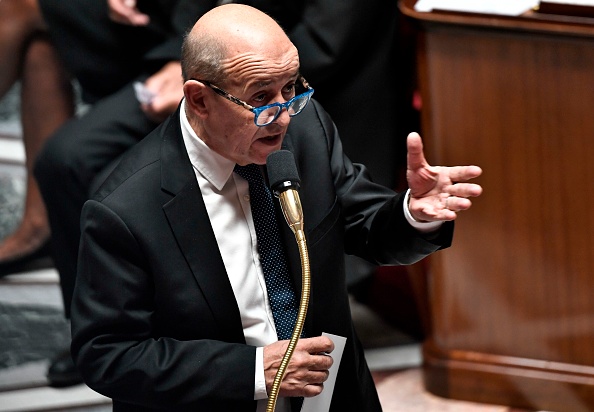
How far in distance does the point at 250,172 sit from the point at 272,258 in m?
0.16

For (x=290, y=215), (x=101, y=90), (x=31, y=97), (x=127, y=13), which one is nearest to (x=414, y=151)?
(x=290, y=215)

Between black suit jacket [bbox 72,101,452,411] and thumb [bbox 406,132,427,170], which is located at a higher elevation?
thumb [bbox 406,132,427,170]

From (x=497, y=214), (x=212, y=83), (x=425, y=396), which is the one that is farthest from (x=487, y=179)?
(x=212, y=83)

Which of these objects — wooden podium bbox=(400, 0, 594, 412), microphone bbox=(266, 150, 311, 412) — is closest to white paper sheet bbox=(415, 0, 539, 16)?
wooden podium bbox=(400, 0, 594, 412)

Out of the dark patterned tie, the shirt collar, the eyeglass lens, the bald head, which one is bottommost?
the dark patterned tie

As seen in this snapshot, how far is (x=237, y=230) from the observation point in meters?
1.86

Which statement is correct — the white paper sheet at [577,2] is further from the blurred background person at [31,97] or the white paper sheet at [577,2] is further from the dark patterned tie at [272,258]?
the blurred background person at [31,97]

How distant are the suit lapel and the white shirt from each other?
0.02 metres

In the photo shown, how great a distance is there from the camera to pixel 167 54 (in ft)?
9.82

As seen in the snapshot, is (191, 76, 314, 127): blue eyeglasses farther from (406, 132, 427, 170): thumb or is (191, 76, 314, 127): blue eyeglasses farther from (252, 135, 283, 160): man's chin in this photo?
(406, 132, 427, 170): thumb

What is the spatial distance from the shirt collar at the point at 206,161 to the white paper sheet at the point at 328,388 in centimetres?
33

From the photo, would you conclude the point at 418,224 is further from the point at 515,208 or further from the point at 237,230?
the point at 515,208

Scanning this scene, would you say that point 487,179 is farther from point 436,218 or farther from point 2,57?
point 2,57

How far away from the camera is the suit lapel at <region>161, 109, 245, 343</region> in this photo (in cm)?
180
